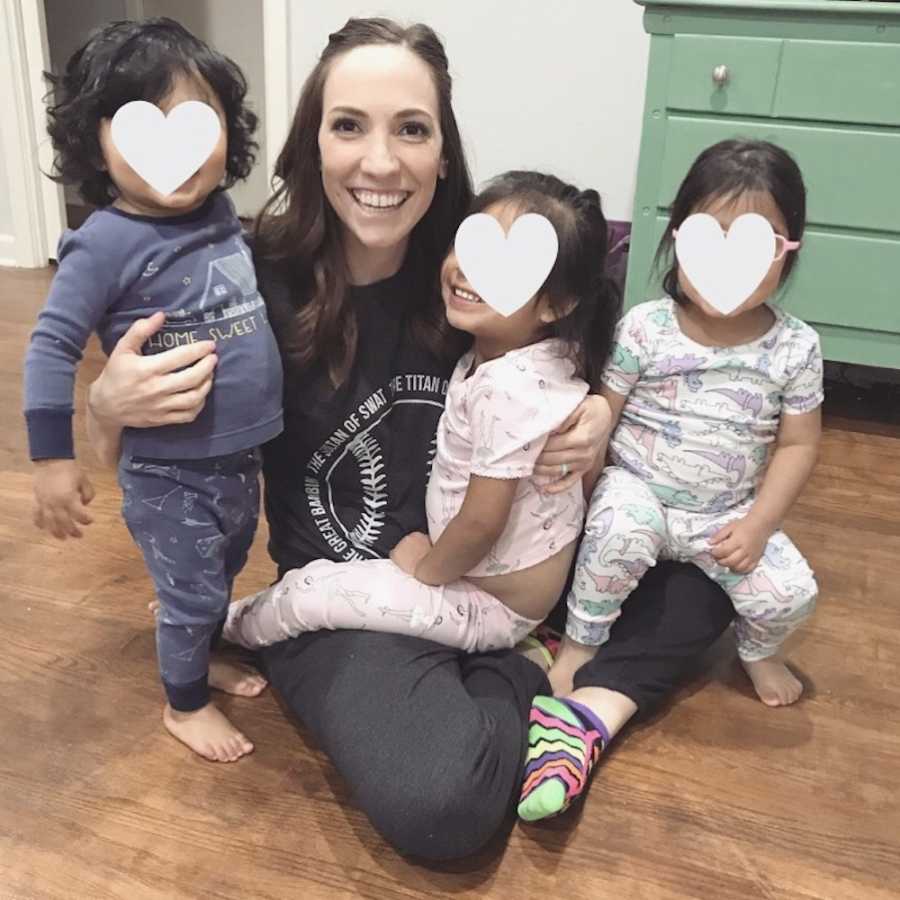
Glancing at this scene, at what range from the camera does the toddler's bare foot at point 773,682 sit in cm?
110

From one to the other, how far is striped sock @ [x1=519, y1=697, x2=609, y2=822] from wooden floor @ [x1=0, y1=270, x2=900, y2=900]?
43mm

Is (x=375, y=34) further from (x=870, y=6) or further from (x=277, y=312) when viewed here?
(x=870, y=6)

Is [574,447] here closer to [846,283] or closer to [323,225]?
[323,225]

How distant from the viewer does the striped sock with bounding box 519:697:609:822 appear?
34.1 inches

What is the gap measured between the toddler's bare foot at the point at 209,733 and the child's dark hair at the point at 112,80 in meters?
0.54

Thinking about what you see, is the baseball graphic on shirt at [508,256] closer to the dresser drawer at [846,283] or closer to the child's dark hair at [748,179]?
the child's dark hair at [748,179]

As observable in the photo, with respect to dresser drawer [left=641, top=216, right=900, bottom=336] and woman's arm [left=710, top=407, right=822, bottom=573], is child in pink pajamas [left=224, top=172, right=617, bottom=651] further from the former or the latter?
dresser drawer [left=641, top=216, right=900, bottom=336]

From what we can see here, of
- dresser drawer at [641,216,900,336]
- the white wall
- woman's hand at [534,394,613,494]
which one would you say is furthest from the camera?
the white wall

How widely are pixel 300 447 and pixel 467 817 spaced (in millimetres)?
432

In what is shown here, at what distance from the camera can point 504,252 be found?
2.89 ft

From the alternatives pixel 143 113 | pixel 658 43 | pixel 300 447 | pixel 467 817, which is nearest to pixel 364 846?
pixel 467 817

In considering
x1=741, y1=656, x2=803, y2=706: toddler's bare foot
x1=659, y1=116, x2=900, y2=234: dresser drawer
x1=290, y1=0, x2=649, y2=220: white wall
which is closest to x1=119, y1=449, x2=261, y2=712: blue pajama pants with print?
x1=741, y1=656, x2=803, y2=706: toddler's bare foot

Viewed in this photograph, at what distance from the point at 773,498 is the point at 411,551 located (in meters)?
0.41

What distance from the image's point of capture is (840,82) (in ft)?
5.58
